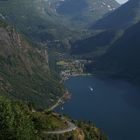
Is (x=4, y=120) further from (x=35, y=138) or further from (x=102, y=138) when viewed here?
(x=102, y=138)

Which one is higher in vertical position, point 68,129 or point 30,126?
point 30,126

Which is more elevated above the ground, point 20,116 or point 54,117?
point 20,116

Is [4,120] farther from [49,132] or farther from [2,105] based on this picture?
[49,132]

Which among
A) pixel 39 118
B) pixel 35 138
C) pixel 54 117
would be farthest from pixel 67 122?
pixel 35 138

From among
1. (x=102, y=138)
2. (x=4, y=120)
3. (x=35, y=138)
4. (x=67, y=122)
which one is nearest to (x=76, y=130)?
(x=67, y=122)

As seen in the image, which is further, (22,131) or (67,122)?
(67,122)

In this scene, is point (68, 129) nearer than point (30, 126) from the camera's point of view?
No

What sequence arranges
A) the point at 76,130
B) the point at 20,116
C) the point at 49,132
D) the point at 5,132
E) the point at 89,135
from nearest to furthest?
the point at 5,132, the point at 20,116, the point at 49,132, the point at 76,130, the point at 89,135

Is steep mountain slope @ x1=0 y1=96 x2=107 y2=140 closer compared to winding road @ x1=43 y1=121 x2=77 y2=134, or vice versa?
steep mountain slope @ x1=0 y1=96 x2=107 y2=140

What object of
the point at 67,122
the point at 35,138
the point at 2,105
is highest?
the point at 2,105

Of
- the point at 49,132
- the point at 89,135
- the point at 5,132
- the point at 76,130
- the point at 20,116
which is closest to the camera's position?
the point at 5,132

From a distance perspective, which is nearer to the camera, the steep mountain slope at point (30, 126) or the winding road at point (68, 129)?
the steep mountain slope at point (30, 126)
